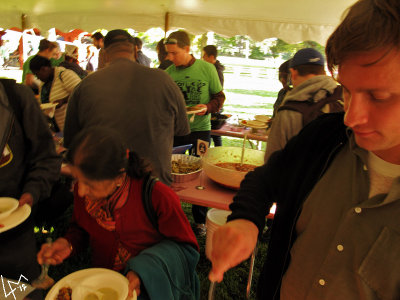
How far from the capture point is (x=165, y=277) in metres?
1.14

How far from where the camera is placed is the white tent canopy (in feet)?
14.0

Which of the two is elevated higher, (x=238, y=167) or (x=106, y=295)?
(x=238, y=167)

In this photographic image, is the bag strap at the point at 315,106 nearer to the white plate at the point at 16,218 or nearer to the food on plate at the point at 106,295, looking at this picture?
the food on plate at the point at 106,295

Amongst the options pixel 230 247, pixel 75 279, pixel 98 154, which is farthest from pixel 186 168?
pixel 230 247

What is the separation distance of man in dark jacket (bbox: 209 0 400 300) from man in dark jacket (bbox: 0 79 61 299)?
105 cm

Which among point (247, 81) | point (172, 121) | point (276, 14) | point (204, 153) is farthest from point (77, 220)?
point (247, 81)

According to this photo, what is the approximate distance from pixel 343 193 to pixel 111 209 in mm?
901

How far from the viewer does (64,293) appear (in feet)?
3.27

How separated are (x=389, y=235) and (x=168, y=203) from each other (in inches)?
31.6

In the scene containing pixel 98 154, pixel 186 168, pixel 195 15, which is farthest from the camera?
pixel 195 15

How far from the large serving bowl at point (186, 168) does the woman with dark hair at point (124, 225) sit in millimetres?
738

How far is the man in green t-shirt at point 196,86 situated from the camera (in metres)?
2.96

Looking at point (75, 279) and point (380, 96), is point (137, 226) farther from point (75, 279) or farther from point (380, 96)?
point (380, 96)

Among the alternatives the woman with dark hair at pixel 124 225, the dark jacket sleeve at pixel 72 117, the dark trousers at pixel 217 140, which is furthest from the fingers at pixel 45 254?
the dark trousers at pixel 217 140
